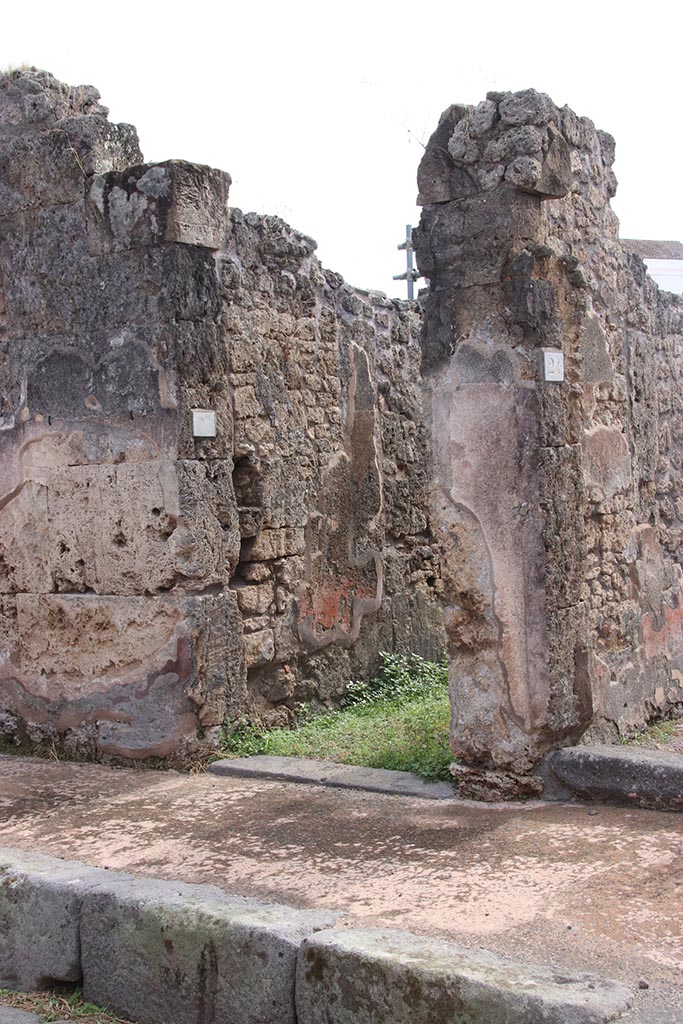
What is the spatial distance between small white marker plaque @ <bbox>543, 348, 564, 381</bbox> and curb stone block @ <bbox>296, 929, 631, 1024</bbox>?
2528 millimetres

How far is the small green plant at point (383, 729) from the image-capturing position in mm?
5852

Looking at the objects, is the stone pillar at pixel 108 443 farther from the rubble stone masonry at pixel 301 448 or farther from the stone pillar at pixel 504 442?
the stone pillar at pixel 504 442

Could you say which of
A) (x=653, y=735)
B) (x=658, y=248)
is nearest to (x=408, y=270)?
(x=658, y=248)

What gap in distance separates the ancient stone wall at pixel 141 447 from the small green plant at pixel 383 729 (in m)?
0.20

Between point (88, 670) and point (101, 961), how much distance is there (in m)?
2.50

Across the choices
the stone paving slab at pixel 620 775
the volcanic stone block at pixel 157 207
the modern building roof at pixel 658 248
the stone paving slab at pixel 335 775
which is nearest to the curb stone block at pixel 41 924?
the stone paving slab at pixel 335 775

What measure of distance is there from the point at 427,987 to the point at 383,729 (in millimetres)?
3372

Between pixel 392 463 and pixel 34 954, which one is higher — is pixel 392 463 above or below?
above

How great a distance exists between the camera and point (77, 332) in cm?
633

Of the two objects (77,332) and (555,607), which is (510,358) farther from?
(77,332)

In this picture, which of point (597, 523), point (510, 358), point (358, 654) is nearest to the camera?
point (510, 358)

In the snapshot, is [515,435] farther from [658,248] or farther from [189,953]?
[658,248]

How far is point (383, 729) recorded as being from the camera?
21.7 feet

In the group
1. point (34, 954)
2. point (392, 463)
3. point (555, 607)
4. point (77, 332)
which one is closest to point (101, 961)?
point (34, 954)
